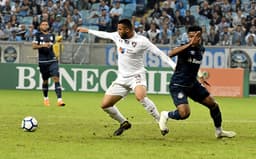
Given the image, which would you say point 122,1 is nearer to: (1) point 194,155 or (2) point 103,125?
(2) point 103,125

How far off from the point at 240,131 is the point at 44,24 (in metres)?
8.14

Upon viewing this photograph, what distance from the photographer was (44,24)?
21484mm

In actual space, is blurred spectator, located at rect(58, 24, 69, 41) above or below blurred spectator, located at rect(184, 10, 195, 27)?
below

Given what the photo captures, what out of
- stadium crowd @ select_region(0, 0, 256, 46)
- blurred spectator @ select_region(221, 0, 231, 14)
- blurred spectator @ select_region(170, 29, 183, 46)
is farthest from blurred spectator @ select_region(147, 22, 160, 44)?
blurred spectator @ select_region(221, 0, 231, 14)

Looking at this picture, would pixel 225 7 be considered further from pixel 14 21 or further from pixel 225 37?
pixel 14 21

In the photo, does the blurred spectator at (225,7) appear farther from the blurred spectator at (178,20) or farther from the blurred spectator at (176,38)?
the blurred spectator at (176,38)

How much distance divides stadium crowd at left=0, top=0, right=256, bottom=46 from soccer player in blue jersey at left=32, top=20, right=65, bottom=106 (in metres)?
9.20

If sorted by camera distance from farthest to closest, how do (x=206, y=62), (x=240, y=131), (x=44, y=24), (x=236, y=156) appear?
(x=206, y=62)
(x=44, y=24)
(x=240, y=131)
(x=236, y=156)

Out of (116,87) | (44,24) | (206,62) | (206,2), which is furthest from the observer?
(206,2)

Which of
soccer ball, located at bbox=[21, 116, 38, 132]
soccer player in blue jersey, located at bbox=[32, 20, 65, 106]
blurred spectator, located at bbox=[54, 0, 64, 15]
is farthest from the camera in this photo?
blurred spectator, located at bbox=[54, 0, 64, 15]

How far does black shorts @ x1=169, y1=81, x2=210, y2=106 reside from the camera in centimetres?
1340

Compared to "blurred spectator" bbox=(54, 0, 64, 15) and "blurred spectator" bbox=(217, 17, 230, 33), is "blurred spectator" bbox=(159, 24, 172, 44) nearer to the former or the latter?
"blurred spectator" bbox=(217, 17, 230, 33)

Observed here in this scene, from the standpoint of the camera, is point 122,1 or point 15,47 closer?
point 15,47

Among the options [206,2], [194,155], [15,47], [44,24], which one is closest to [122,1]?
[206,2]
